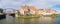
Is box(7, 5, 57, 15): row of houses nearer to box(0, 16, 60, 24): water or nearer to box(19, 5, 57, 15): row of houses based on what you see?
box(19, 5, 57, 15): row of houses

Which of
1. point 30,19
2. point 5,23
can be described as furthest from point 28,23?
point 5,23

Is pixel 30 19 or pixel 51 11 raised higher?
pixel 51 11

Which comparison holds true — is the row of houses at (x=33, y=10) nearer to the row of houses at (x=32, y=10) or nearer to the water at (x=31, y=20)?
the row of houses at (x=32, y=10)

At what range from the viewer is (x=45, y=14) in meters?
4.60

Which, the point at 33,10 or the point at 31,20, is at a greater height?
the point at 33,10

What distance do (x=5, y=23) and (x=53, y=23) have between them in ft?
6.31

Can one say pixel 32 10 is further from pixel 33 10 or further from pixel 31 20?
pixel 31 20

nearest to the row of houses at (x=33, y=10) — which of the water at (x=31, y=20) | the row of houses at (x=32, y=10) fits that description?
the row of houses at (x=32, y=10)

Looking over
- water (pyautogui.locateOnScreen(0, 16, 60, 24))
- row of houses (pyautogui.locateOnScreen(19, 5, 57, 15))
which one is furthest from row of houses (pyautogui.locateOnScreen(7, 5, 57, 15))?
water (pyautogui.locateOnScreen(0, 16, 60, 24))

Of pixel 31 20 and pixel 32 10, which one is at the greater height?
pixel 32 10

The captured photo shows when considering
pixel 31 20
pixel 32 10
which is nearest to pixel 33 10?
pixel 32 10

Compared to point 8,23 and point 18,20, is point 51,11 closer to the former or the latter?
point 18,20

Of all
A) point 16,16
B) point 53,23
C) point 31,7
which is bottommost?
point 53,23

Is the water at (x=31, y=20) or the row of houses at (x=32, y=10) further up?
the row of houses at (x=32, y=10)
